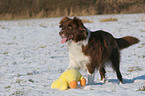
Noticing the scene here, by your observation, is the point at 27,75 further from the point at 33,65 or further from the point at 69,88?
the point at 69,88

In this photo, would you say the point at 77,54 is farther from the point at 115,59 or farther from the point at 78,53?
the point at 115,59

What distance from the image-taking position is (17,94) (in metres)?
4.33

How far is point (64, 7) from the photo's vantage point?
1201 inches

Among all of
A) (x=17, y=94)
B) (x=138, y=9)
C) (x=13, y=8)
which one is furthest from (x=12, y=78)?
(x=138, y=9)

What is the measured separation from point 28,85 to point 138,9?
2804 cm

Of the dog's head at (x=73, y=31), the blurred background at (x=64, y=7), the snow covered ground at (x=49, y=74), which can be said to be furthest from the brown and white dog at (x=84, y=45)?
the blurred background at (x=64, y=7)

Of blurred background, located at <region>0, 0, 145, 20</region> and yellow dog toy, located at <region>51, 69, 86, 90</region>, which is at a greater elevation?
blurred background, located at <region>0, 0, 145, 20</region>

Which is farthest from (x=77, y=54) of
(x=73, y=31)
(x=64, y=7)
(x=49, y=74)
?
(x=64, y=7)

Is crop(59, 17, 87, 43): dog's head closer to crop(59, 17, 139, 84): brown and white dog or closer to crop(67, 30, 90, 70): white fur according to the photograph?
crop(59, 17, 139, 84): brown and white dog

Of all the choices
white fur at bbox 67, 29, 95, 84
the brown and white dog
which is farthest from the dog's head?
white fur at bbox 67, 29, 95, 84

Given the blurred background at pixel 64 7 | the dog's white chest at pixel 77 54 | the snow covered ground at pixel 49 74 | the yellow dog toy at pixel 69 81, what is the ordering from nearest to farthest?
the snow covered ground at pixel 49 74 → the yellow dog toy at pixel 69 81 → the dog's white chest at pixel 77 54 → the blurred background at pixel 64 7

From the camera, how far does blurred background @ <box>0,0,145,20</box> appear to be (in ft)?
93.1

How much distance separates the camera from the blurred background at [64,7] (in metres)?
28.4

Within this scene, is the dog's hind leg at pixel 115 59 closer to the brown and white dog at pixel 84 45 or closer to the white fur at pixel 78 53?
the brown and white dog at pixel 84 45
